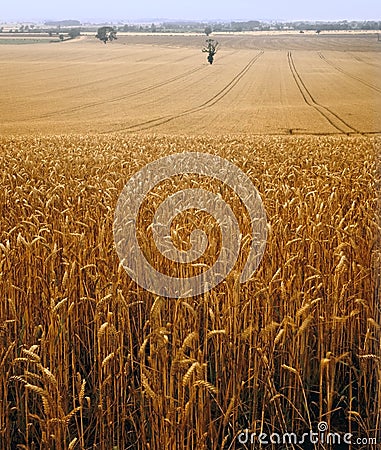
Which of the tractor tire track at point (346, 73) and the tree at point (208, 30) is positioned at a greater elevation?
the tree at point (208, 30)

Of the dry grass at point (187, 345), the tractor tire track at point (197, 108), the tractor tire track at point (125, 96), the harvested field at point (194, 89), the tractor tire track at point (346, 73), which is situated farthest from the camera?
the tractor tire track at point (346, 73)

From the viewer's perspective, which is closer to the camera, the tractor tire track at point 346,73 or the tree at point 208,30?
the tractor tire track at point 346,73

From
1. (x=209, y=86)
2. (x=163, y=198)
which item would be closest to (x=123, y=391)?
(x=163, y=198)

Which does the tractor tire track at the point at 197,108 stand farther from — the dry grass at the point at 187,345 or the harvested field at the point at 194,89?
the dry grass at the point at 187,345

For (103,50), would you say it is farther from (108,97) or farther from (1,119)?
(1,119)

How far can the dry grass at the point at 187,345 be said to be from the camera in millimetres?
2330

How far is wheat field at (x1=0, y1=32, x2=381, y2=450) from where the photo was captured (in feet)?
7.82

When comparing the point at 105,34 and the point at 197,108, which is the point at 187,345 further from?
the point at 105,34

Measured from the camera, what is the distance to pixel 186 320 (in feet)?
9.90

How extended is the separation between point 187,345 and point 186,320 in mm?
951

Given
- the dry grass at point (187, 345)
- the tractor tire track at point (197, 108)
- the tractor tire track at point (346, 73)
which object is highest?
the tractor tire track at point (346, 73)

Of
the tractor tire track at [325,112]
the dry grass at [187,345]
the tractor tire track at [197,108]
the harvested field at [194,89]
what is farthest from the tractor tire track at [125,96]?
the dry grass at [187,345]

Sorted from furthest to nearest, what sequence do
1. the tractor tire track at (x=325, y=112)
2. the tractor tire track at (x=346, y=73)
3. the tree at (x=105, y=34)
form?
the tree at (x=105, y=34) < the tractor tire track at (x=346, y=73) < the tractor tire track at (x=325, y=112)

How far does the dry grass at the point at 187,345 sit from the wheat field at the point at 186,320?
0.01 meters
